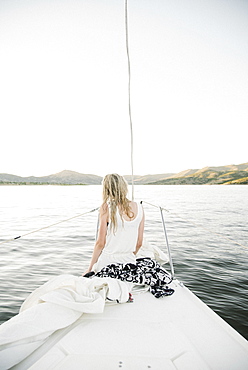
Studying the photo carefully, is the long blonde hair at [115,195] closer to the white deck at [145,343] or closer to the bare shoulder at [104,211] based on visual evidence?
the bare shoulder at [104,211]

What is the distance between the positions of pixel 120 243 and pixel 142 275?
299 mm

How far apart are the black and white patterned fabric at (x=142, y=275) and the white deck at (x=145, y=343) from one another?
24cm

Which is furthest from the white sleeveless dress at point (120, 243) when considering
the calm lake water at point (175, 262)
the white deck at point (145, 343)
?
the calm lake water at point (175, 262)

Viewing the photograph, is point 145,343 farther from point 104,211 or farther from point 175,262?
point 175,262

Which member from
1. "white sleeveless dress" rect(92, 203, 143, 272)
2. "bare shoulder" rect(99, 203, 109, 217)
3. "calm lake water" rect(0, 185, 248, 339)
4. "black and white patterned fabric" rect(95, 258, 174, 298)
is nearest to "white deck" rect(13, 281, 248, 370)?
"black and white patterned fabric" rect(95, 258, 174, 298)

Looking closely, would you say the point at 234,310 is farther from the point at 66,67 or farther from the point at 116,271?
the point at 66,67

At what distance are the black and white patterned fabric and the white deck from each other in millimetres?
238

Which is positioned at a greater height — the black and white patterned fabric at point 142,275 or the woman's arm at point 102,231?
the woman's arm at point 102,231

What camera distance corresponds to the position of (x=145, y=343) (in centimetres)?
131

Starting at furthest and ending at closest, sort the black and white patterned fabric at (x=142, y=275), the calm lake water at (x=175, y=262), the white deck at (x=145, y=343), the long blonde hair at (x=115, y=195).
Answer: the calm lake water at (x=175, y=262), the long blonde hair at (x=115, y=195), the black and white patterned fabric at (x=142, y=275), the white deck at (x=145, y=343)

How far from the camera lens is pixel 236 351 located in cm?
125

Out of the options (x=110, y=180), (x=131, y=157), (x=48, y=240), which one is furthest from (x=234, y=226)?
(x=110, y=180)

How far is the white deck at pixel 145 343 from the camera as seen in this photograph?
1.15m

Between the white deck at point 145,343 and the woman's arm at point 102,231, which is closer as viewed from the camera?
the white deck at point 145,343
